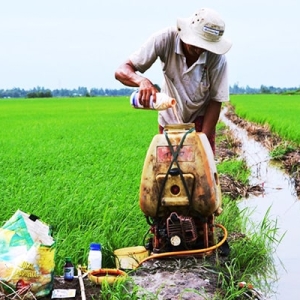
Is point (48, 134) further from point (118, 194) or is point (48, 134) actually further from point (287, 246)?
point (287, 246)

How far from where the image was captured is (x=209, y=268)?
3533 millimetres

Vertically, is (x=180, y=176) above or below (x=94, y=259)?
above

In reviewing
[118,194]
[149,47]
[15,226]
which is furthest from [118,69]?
[118,194]

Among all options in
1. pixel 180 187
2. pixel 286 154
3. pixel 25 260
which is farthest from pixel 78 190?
pixel 286 154

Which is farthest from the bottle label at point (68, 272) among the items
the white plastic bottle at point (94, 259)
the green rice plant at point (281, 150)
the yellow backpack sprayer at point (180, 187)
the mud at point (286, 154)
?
the green rice plant at point (281, 150)

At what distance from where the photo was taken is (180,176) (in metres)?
3.51

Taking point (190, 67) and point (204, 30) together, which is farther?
point (190, 67)

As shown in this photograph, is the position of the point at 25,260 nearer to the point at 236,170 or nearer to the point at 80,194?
the point at 80,194

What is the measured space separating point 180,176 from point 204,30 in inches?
30.9

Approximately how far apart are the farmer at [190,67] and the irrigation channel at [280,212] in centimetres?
94

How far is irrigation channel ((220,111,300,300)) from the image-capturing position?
12.6 feet

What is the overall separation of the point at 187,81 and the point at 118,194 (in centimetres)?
157

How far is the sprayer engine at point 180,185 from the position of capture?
351cm

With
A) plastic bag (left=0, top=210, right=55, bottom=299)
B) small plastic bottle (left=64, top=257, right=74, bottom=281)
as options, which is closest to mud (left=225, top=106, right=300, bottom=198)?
small plastic bottle (left=64, top=257, right=74, bottom=281)
